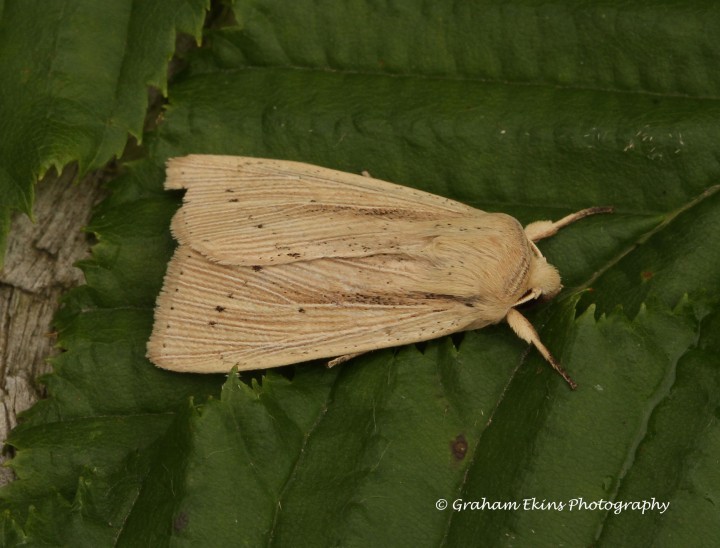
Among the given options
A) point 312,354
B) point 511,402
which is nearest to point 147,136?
point 312,354

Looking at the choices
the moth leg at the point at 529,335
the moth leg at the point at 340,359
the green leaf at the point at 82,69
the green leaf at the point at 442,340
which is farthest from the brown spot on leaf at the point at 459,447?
the green leaf at the point at 82,69

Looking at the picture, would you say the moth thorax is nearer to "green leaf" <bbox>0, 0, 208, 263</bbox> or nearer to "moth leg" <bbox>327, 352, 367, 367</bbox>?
"moth leg" <bbox>327, 352, 367, 367</bbox>

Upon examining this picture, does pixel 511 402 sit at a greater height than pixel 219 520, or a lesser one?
greater

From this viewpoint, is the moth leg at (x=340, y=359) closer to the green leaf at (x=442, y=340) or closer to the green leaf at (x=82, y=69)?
the green leaf at (x=442, y=340)

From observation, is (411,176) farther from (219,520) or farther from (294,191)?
(219,520)

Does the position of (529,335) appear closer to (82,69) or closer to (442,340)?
(442,340)
